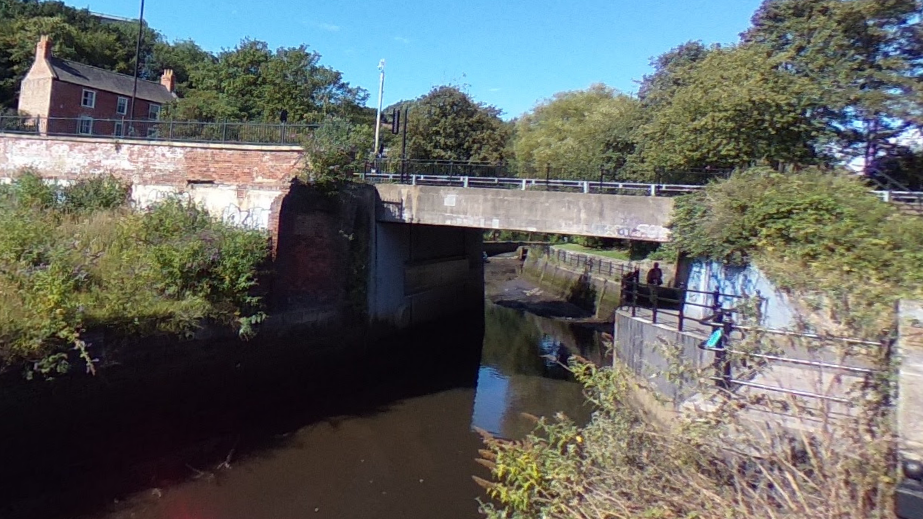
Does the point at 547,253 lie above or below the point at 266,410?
above

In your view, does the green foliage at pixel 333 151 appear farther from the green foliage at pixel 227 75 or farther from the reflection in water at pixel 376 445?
the green foliage at pixel 227 75


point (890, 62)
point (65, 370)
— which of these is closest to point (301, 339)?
point (65, 370)

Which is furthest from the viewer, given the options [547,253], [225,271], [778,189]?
[547,253]

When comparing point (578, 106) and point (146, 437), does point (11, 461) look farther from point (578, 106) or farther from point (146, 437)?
point (578, 106)

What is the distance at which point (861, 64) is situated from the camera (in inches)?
744

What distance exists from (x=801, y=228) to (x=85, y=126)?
2169 centimetres

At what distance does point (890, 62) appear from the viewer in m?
17.8

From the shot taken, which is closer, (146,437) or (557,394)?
(146,437)

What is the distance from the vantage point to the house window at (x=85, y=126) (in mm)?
18812

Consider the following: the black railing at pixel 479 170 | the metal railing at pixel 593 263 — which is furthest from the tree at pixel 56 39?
the metal railing at pixel 593 263

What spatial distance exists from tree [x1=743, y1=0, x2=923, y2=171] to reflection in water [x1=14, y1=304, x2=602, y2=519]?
12.4m

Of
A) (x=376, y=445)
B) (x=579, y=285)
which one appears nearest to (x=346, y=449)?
(x=376, y=445)

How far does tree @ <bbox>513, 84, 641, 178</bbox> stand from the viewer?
31016 millimetres

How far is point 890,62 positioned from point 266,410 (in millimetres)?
19754
